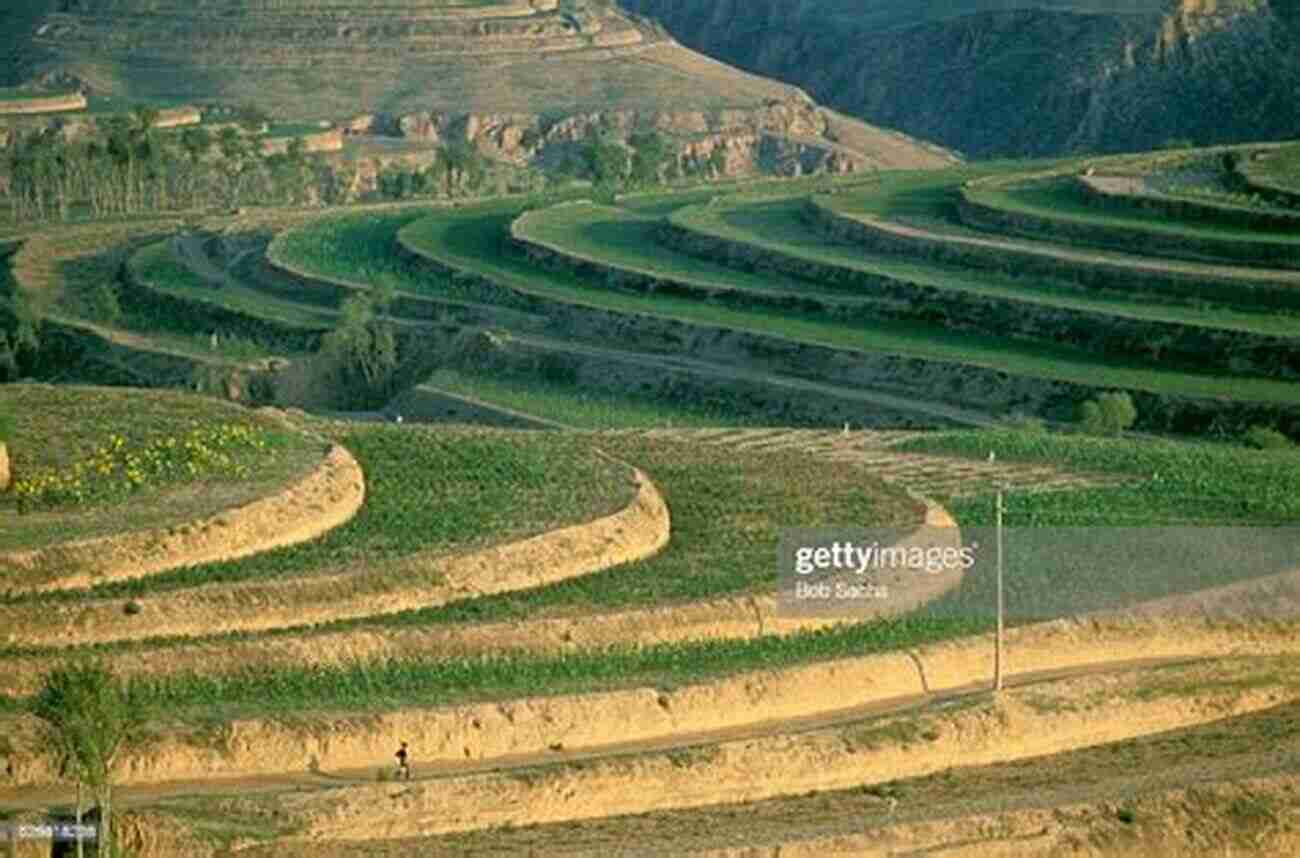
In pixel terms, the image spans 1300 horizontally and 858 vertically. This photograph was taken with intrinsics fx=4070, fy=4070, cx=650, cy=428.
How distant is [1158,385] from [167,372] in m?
21.8

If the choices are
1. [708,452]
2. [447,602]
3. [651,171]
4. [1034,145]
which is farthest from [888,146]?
[447,602]

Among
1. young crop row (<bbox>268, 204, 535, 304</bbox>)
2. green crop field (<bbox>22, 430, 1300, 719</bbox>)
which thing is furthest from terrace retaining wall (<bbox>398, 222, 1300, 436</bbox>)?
green crop field (<bbox>22, 430, 1300, 719</bbox>)

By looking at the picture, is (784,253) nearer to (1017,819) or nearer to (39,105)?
(1017,819)

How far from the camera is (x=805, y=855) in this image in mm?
39156

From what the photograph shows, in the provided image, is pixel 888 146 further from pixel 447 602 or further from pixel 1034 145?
pixel 447 602

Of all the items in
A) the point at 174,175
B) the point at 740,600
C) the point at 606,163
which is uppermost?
the point at 740,600

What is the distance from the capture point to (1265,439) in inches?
2758

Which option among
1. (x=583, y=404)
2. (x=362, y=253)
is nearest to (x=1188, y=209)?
(x=583, y=404)

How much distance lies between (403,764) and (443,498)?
432 inches

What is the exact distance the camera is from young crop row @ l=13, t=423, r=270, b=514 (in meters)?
47.9

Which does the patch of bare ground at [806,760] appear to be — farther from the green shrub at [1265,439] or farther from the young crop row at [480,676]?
the green shrub at [1265,439]

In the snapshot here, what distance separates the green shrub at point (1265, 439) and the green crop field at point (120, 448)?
2117 centimetres

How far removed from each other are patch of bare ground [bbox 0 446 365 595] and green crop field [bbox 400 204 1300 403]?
2856cm

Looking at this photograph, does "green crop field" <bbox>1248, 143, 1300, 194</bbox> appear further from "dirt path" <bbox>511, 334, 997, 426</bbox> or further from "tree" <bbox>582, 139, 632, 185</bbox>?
"tree" <bbox>582, 139, 632, 185</bbox>
